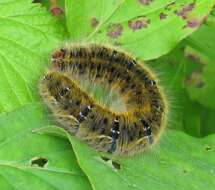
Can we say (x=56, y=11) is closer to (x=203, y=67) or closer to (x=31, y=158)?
(x=31, y=158)

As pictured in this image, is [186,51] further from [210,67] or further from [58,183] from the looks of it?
[58,183]

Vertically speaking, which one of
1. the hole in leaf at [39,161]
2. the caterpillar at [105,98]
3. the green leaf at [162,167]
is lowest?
the green leaf at [162,167]

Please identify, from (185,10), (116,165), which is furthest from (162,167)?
(185,10)

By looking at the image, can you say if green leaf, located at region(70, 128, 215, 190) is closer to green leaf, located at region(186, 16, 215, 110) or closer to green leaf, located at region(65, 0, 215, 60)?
green leaf, located at region(65, 0, 215, 60)

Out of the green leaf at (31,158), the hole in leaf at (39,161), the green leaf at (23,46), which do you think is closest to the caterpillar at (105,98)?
the green leaf at (23,46)

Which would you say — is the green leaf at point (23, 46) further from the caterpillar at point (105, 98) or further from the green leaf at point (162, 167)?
the green leaf at point (162, 167)

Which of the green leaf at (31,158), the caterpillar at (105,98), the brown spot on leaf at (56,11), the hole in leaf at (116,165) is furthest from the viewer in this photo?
the brown spot on leaf at (56,11)

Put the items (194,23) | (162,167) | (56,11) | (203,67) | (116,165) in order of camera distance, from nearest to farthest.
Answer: (116,165) < (162,167) < (194,23) < (56,11) < (203,67)
